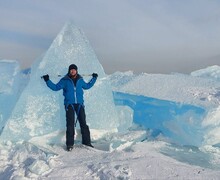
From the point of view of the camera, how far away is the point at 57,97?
5.80m

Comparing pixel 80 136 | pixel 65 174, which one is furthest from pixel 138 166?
pixel 80 136

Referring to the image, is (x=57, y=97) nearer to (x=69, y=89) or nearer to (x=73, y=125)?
(x=69, y=89)

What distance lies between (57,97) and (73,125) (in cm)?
70

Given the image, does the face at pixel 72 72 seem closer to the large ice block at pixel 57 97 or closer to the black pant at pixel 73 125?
the black pant at pixel 73 125

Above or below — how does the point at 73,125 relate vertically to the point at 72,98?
below

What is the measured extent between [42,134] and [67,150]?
68cm

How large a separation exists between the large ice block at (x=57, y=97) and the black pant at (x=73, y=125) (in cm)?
46

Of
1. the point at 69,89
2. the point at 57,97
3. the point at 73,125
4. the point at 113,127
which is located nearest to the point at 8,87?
the point at 57,97

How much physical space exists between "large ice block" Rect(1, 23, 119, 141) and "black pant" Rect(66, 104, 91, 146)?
0.46 meters

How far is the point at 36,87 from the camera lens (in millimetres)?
5789

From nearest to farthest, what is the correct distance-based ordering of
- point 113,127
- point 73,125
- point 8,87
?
point 73,125 < point 113,127 < point 8,87

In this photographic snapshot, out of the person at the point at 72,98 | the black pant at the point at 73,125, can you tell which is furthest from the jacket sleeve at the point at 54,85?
the black pant at the point at 73,125

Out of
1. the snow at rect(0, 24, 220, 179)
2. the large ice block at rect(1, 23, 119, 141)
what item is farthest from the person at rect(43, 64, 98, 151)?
the large ice block at rect(1, 23, 119, 141)

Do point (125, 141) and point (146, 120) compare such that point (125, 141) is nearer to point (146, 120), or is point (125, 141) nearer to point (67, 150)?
point (67, 150)
